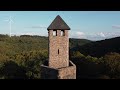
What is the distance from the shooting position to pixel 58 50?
16.0 meters

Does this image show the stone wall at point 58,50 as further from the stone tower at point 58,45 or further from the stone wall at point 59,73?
the stone wall at point 59,73

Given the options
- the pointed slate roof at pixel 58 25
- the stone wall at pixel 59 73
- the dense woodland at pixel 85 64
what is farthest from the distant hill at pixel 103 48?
the stone wall at pixel 59 73

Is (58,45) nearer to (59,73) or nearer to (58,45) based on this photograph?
(58,45)

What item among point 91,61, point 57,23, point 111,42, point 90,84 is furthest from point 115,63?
point 90,84

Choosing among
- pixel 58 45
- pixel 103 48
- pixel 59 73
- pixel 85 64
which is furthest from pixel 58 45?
pixel 103 48

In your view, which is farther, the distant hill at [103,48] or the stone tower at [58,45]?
the distant hill at [103,48]

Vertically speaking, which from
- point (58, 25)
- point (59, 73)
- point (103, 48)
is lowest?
point (59, 73)

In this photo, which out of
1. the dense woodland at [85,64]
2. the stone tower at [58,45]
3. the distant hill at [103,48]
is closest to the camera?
the stone tower at [58,45]

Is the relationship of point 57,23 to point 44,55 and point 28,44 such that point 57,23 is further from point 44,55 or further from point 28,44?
point 28,44

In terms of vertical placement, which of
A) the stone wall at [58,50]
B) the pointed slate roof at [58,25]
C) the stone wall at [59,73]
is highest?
the pointed slate roof at [58,25]

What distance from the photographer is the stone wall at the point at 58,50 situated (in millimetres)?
15875

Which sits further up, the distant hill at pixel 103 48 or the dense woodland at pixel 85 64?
the distant hill at pixel 103 48
